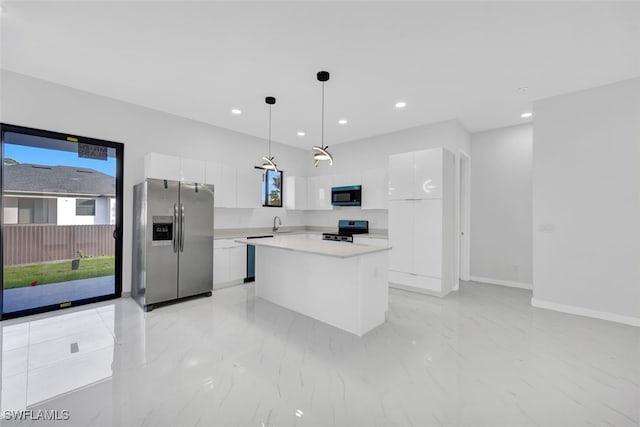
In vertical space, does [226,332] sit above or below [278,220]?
below

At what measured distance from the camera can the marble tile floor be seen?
1.71 m

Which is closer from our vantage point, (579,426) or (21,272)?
(579,426)

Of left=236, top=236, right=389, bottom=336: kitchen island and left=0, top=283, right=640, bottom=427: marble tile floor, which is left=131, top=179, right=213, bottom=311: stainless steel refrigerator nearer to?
left=0, top=283, right=640, bottom=427: marble tile floor

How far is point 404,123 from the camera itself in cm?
471

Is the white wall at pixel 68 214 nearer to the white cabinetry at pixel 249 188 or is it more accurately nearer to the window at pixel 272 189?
the white cabinetry at pixel 249 188

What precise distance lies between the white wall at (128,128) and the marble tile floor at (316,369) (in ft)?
5.40

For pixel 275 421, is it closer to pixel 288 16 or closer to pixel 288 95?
pixel 288 16

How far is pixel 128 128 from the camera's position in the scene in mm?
3973

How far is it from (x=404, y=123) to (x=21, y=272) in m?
5.90

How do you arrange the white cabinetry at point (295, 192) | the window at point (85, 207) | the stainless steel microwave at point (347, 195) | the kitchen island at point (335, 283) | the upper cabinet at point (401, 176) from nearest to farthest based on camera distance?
the kitchen island at point (335, 283), the window at point (85, 207), the upper cabinet at point (401, 176), the stainless steel microwave at point (347, 195), the white cabinetry at point (295, 192)

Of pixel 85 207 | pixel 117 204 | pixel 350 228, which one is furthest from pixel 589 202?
pixel 85 207

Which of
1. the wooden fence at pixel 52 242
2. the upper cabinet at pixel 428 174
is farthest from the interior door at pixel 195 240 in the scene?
the upper cabinet at pixel 428 174

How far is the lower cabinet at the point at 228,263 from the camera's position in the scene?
4.42 metres

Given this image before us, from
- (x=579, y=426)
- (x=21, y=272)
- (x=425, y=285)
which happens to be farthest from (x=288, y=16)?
(x=21, y=272)
